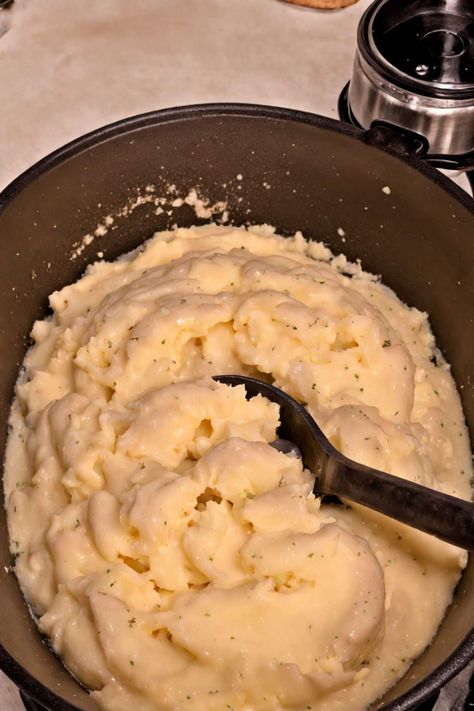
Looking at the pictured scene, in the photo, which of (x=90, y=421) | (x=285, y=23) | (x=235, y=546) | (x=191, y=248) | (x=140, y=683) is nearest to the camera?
(x=140, y=683)

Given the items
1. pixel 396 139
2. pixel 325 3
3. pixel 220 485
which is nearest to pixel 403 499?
pixel 220 485

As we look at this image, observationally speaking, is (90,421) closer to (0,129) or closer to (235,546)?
(235,546)

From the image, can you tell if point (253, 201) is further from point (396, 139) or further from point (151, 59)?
point (151, 59)

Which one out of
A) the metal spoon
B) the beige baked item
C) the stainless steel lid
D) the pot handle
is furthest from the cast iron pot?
the beige baked item

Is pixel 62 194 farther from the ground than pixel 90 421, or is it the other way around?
pixel 62 194

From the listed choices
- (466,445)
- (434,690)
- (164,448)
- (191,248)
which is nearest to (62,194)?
(191,248)
